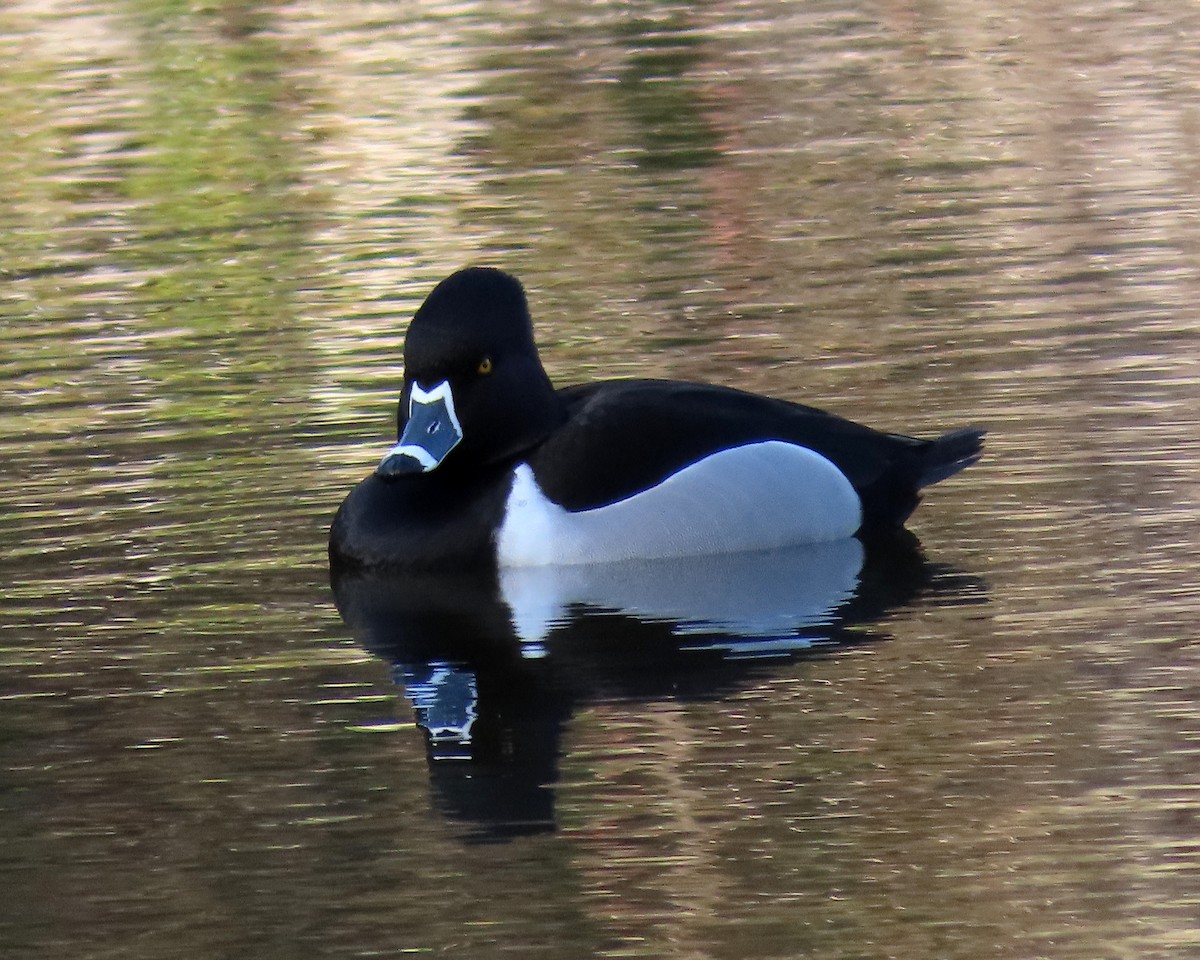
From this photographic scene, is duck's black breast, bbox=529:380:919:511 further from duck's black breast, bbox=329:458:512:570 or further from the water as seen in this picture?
the water

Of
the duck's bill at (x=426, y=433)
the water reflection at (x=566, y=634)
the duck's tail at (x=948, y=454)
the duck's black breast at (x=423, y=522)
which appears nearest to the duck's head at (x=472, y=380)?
the duck's bill at (x=426, y=433)

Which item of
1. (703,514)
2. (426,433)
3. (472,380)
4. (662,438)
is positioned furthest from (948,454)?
(426,433)

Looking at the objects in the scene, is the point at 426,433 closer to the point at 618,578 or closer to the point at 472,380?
the point at 472,380

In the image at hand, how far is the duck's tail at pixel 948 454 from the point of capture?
8805 millimetres

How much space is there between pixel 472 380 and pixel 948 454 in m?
1.74

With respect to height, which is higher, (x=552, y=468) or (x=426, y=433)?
(x=426, y=433)

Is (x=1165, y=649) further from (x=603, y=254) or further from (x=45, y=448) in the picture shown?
(x=603, y=254)

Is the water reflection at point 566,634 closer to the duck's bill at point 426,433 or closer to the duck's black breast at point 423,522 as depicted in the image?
the duck's black breast at point 423,522

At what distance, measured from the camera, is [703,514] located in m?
8.41

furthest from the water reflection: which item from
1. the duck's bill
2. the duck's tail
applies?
the duck's bill

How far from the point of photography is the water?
5551 millimetres

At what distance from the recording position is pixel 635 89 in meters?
19.6

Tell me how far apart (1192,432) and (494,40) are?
13814mm

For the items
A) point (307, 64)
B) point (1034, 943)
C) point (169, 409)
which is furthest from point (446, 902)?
point (307, 64)
